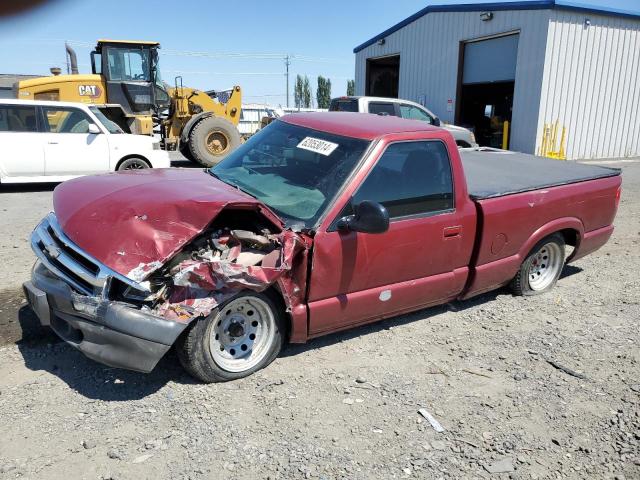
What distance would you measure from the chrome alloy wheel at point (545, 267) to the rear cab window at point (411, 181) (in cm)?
167

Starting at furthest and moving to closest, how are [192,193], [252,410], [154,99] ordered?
[154,99] → [192,193] → [252,410]

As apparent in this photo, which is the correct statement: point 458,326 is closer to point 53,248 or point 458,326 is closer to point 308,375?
point 308,375

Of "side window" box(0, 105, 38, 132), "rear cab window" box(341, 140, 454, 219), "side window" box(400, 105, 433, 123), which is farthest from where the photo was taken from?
"side window" box(400, 105, 433, 123)

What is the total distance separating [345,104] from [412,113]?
1.75m

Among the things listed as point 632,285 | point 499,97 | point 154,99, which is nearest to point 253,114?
point 499,97

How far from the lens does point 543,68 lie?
1612cm

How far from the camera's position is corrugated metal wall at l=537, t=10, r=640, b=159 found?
16312 millimetres

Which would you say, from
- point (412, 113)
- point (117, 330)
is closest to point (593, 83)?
point (412, 113)

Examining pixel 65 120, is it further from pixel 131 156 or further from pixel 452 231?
pixel 452 231

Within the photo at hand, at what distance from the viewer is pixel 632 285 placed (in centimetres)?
549

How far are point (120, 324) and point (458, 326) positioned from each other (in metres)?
2.79

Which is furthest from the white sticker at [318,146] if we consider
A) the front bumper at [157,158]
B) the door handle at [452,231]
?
the front bumper at [157,158]

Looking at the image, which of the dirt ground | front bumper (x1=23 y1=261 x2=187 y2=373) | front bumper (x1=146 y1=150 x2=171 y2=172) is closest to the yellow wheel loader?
front bumper (x1=146 y1=150 x2=171 y2=172)

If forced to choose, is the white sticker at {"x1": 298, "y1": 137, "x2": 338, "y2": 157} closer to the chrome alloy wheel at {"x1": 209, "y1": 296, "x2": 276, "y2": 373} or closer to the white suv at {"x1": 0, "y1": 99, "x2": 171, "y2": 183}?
the chrome alloy wheel at {"x1": 209, "y1": 296, "x2": 276, "y2": 373}
